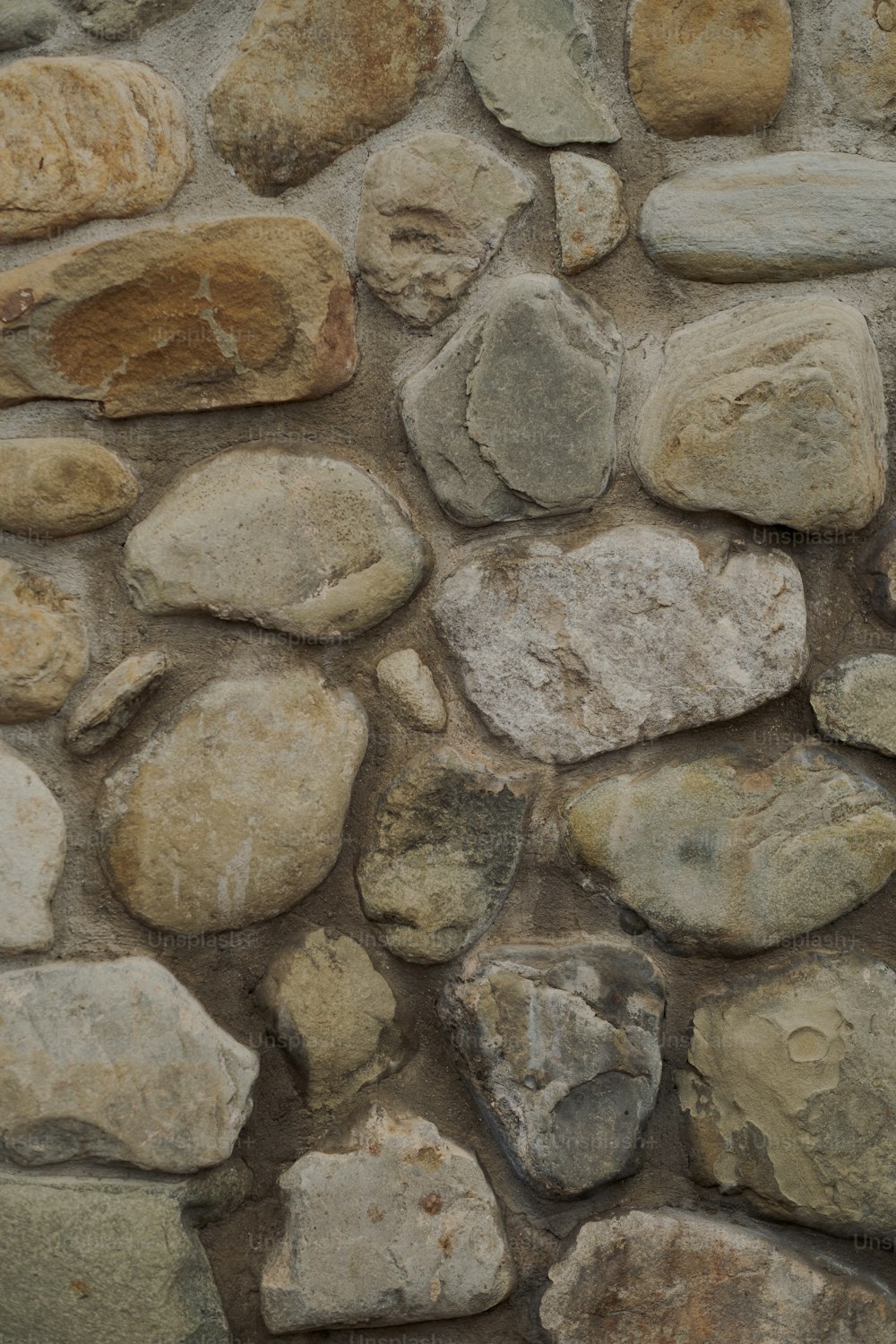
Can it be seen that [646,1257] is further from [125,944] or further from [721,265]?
[721,265]

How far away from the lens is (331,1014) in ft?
3.60

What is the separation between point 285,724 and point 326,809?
9 cm

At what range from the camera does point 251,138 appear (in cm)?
102

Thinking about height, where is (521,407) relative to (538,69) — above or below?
below

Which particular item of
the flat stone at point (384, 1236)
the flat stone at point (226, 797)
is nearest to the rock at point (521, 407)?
the flat stone at point (226, 797)

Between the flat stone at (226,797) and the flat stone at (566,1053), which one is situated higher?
the flat stone at (226,797)

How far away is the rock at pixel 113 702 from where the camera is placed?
1043mm

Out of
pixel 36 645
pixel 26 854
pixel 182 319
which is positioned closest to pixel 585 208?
pixel 182 319

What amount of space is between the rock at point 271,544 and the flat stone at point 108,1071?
0.36 metres

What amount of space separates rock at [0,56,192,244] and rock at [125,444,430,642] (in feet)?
0.82

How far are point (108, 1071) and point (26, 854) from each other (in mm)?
220

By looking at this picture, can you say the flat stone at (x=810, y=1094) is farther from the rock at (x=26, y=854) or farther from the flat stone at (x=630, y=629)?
the rock at (x=26, y=854)

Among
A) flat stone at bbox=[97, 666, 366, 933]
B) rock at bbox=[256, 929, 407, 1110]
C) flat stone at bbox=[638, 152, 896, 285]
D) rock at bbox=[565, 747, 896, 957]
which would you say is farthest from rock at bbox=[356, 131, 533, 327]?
rock at bbox=[256, 929, 407, 1110]

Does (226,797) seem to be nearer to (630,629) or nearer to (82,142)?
(630,629)
